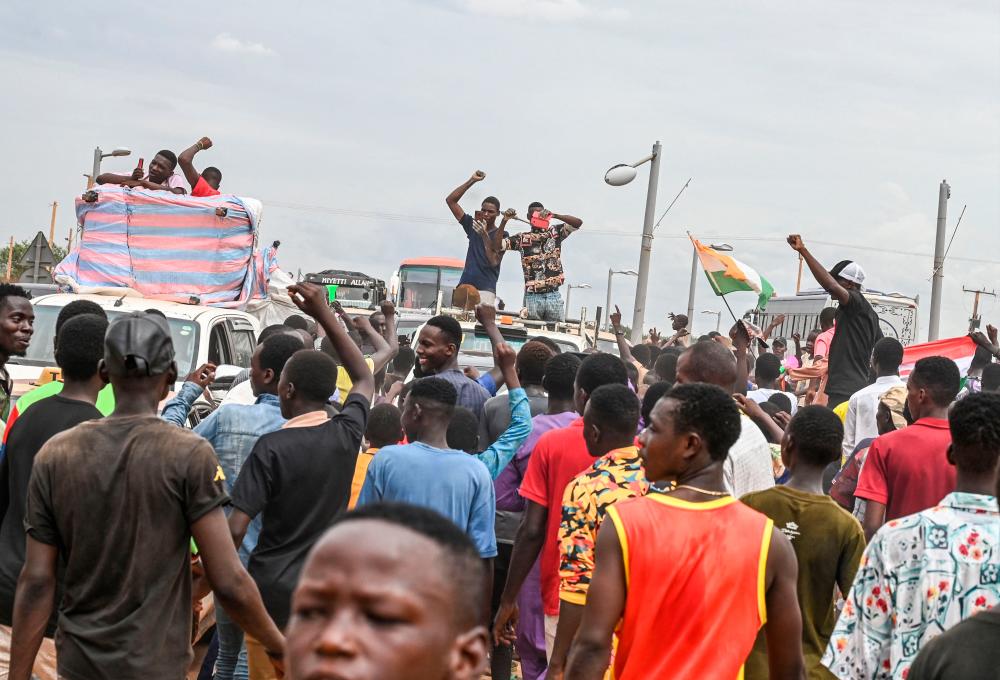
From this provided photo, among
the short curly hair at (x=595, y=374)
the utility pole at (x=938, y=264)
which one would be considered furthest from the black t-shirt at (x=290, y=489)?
the utility pole at (x=938, y=264)

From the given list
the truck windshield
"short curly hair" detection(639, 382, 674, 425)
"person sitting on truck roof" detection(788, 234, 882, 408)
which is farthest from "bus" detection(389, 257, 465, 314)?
"short curly hair" detection(639, 382, 674, 425)

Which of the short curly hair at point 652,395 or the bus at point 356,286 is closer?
the short curly hair at point 652,395

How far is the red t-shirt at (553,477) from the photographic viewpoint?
604cm

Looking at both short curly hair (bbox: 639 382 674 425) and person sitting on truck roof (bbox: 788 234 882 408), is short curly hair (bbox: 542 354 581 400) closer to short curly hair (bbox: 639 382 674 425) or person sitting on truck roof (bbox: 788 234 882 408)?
short curly hair (bbox: 639 382 674 425)

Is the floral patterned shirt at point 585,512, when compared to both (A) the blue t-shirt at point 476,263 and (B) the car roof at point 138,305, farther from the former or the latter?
(A) the blue t-shirt at point 476,263

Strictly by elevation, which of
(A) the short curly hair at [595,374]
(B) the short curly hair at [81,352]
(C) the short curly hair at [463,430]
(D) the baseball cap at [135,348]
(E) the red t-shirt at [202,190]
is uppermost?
(E) the red t-shirt at [202,190]

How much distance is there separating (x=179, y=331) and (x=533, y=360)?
16.4 ft

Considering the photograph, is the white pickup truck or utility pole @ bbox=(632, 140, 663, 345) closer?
the white pickup truck

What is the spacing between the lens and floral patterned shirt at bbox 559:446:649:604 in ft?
17.7

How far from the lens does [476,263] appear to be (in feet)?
47.4

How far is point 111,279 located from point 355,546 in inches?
464

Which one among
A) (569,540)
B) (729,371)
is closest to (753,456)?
(729,371)

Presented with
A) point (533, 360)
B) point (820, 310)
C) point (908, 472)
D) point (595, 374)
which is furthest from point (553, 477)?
point (820, 310)

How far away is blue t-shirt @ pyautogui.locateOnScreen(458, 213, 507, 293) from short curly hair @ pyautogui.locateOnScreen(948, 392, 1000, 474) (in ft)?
32.9
